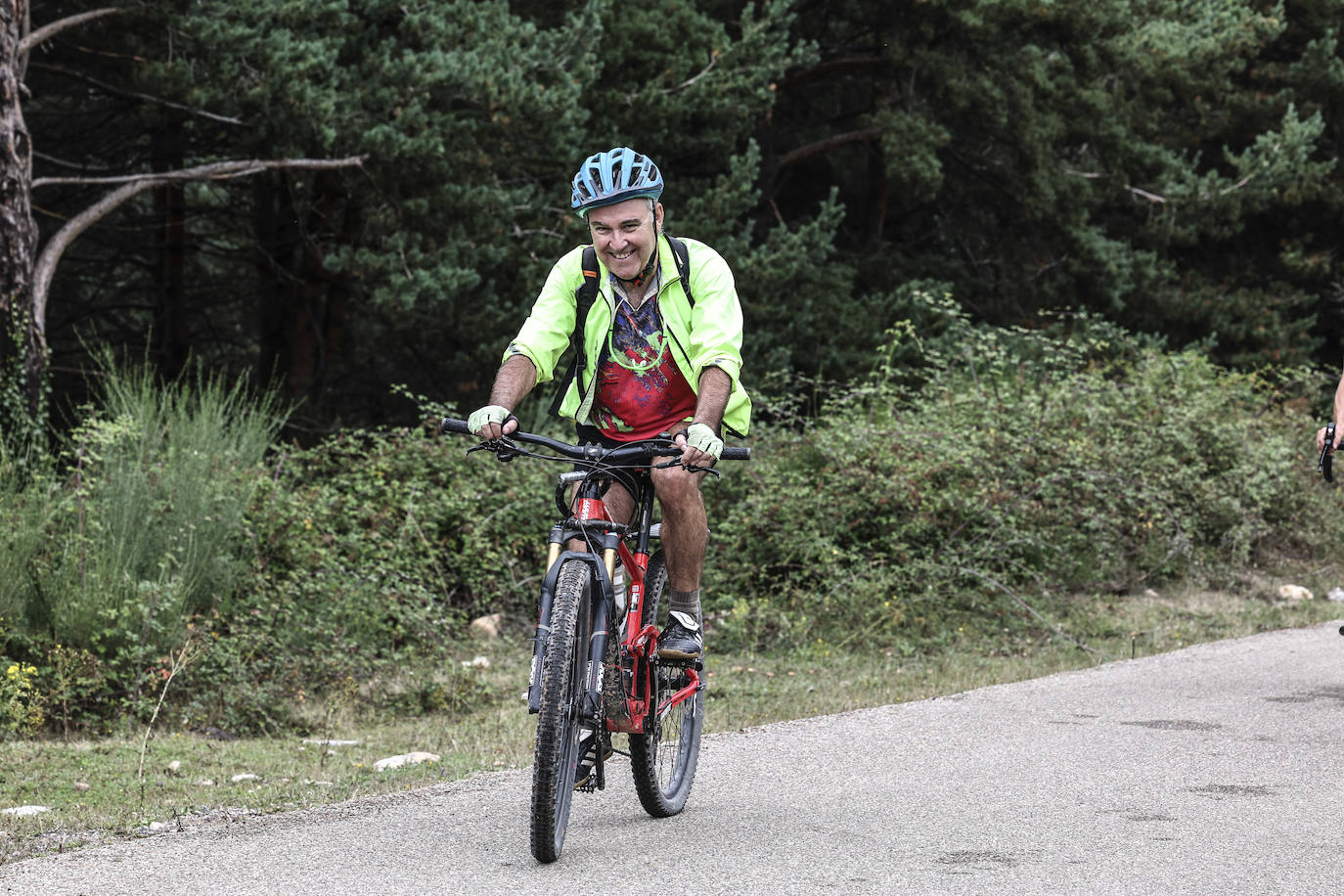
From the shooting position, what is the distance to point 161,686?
343 inches

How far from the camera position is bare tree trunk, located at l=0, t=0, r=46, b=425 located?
476 inches

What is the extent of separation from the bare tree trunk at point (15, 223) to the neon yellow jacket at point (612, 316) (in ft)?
24.4

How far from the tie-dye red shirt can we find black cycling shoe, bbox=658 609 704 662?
689 millimetres

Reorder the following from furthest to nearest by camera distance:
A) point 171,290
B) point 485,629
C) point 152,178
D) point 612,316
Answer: point 171,290
point 152,178
point 485,629
point 612,316

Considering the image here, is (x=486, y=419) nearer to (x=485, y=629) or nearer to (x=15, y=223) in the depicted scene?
(x=485, y=629)

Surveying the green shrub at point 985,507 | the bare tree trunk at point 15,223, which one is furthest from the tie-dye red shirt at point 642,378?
the bare tree trunk at point 15,223

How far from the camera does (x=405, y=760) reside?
24.3ft

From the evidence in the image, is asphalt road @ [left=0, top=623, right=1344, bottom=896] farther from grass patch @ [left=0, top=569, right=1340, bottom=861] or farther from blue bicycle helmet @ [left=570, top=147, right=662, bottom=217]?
blue bicycle helmet @ [left=570, top=147, right=662, bottom=217]

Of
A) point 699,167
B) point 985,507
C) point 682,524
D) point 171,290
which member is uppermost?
point 699,167

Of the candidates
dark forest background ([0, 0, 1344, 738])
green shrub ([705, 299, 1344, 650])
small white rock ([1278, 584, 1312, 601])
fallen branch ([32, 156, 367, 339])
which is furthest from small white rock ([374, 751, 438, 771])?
fallen branch ([32, 156, 367, 339])

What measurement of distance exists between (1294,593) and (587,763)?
9.30m

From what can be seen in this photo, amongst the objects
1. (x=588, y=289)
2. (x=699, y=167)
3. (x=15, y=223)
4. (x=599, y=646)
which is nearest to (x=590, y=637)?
(x=599, y=646)

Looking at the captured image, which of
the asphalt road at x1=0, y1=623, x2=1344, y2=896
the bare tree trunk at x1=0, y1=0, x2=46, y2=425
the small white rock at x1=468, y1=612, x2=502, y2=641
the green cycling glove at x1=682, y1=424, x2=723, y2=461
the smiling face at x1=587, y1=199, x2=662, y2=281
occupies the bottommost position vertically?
the asphalt road at x1=0, y1=623, x2=1344, y2=896

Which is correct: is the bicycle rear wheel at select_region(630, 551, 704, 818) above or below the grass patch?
above
